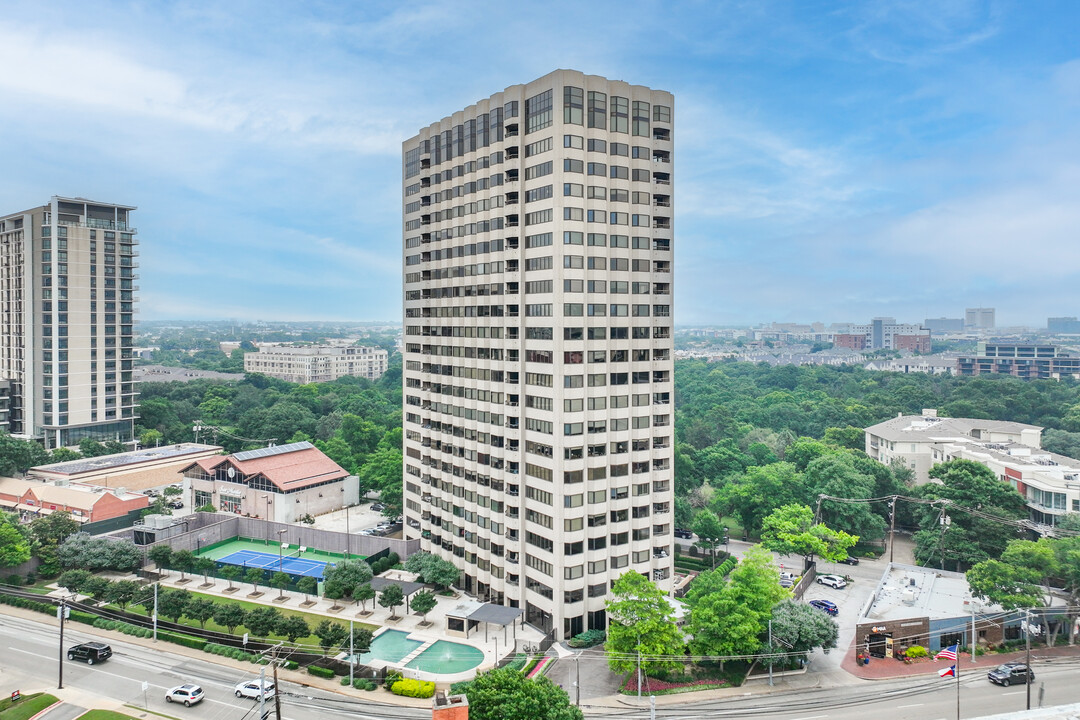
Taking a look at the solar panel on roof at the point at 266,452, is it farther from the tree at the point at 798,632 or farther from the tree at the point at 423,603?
the tree at the point at 798,632

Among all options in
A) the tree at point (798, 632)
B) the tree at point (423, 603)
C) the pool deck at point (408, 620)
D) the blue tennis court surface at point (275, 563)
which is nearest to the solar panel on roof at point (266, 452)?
the blue tennis court surface at point (275, 563)

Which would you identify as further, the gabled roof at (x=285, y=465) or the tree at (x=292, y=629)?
the gabled roof at (x=285, y=465)

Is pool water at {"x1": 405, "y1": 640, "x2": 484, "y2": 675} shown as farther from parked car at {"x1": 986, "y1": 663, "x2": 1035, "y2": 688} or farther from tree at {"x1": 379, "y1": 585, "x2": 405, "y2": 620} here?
parked car at {"x1": 986, "y1": 663, "x2": 1035, "y2": 688}

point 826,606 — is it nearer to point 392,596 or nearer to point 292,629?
point 392,596

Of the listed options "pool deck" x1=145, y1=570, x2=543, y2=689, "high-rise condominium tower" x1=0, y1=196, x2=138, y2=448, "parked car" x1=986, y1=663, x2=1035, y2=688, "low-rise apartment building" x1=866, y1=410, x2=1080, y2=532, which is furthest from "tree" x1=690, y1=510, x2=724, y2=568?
"high-rise condominium tower" x1=0, y1=196, x2=138, y2=448

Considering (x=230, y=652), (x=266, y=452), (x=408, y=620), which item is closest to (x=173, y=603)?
(x=230, y=652)

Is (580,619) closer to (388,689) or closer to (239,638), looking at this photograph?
(388,689)
